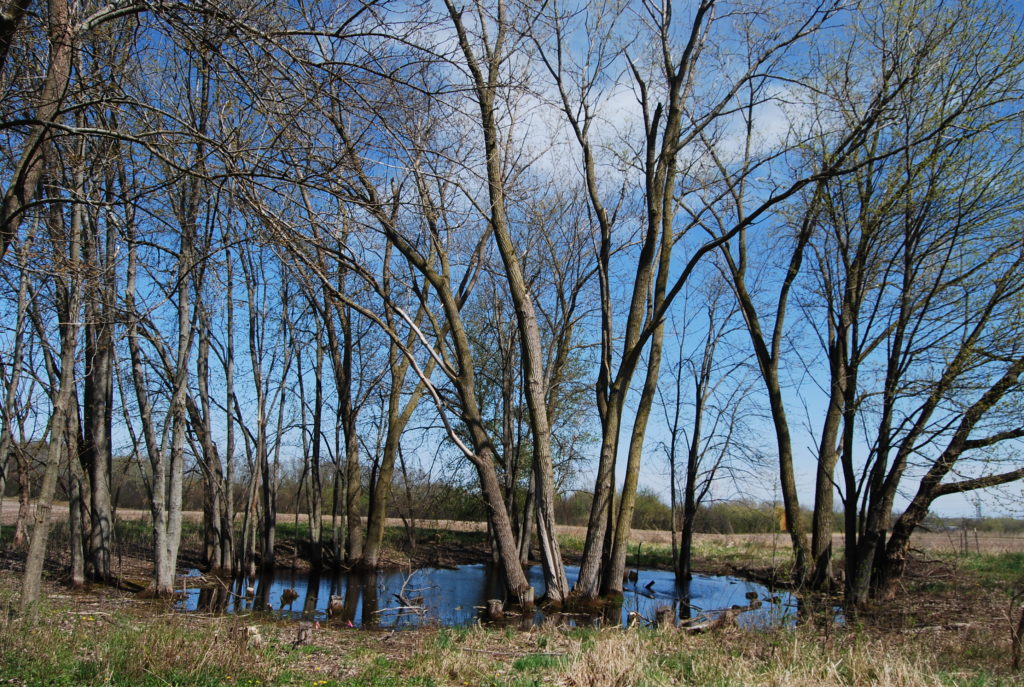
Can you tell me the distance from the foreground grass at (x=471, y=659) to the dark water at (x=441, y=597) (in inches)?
52.8

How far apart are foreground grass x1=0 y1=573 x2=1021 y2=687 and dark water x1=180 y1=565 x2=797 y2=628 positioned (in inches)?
52.8

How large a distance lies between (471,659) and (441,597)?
829 cm

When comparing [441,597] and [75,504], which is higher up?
[75,504]

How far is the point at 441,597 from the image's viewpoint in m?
Answer: 14.6

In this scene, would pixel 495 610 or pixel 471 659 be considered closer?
pixel 471 659

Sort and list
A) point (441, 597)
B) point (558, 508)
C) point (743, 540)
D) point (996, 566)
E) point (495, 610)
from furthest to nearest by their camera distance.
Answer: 1. point (558, 508)
2. point (743, 540)
3. point (996, 566)
4. point (441, 597)
5. point (495, 610)

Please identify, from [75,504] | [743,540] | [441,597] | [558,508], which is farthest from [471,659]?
[558,508]

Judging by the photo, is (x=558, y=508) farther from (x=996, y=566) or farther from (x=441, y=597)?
(x=441, y=597)

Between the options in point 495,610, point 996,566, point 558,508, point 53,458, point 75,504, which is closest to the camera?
point 53,458

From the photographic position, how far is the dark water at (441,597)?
11.1 metres

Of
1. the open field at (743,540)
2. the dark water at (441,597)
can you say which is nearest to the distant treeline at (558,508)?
the open field at (743,540)

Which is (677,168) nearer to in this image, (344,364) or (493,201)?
(493,201)

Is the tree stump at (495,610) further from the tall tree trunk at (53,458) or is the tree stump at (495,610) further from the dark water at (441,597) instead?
the tall tree trunk at (53,458)

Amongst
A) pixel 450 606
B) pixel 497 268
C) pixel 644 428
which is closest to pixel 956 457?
pixel 644 428
